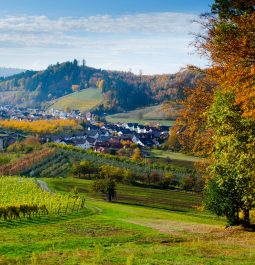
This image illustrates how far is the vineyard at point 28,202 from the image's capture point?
4675 cm

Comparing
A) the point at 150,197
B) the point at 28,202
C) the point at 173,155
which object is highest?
the point at 173,155

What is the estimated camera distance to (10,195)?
73.2m

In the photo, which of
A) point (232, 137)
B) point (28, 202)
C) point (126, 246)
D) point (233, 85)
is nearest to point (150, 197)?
point (28, 202)

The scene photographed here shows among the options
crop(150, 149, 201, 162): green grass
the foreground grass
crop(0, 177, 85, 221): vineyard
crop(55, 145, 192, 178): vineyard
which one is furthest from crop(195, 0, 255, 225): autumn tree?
crop(150, 149, 201, 162): green grass

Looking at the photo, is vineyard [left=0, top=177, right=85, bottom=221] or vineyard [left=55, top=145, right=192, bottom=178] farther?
vineyard [left=55, top=145, right=192, bottom=178]

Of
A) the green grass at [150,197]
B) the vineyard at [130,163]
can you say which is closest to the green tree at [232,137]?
the green grass at [150,197]

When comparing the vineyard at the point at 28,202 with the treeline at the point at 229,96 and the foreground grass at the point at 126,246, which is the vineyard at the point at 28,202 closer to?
the foreground grass at the point at 126,246

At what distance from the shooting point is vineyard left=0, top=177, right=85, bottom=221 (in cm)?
4675

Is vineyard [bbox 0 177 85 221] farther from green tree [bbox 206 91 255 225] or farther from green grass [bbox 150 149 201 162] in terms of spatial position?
green grass [bbox 150 149 201 162]

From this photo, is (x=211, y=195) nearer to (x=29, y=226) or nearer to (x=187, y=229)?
(x=187, y=229)

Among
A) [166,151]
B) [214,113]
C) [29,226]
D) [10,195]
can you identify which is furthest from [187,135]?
→ [166,151]

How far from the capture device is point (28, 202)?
61.5 m

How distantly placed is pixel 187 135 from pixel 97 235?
1061cm

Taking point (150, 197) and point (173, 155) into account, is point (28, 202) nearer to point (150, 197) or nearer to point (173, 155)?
point (150, 197)
